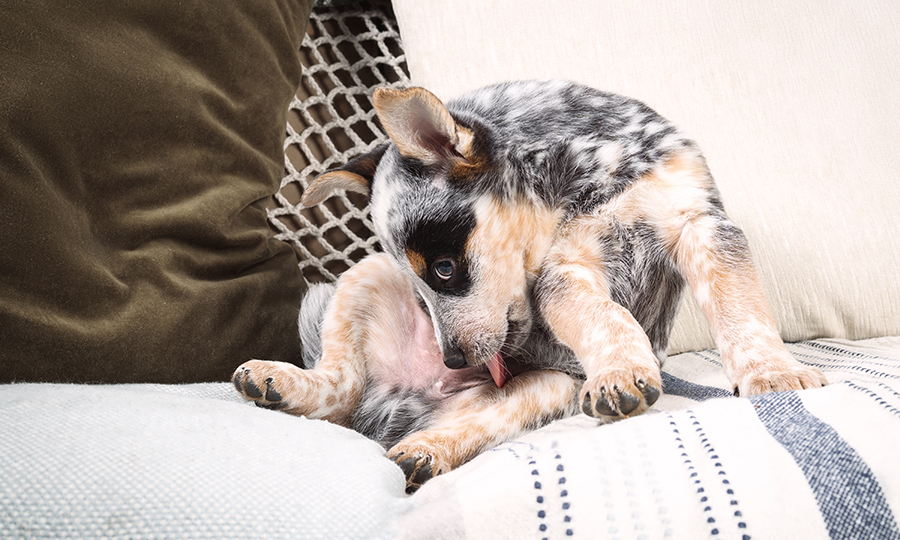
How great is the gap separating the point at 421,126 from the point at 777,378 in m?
0.80

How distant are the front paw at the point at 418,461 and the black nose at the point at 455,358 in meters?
0.21

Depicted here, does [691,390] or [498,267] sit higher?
[498,267]

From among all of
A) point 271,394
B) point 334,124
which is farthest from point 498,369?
point 334,124

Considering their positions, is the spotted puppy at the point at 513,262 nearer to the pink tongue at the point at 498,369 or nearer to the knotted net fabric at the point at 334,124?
the pink tongue at the point at 498,369

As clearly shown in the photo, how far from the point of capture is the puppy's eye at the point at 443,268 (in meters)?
1.20

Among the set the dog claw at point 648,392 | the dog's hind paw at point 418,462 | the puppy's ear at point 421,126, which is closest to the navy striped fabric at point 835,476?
the dog claw at point 648,392

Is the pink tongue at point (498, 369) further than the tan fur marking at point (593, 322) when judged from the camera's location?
Yes

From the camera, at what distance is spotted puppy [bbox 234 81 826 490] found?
1.10m

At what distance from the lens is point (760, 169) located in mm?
1696

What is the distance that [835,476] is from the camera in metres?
0.59

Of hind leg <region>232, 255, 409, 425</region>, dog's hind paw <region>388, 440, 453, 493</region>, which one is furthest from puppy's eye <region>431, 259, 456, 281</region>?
dog's hind paw <region>388, 440, 453, 493</region>

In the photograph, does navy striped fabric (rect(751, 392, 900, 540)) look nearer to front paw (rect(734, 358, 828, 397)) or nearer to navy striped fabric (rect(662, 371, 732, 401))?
front paw (rect(734, 358, 828, 397))

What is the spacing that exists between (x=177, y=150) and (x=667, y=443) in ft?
3.57

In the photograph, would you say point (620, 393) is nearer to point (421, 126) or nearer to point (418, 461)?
point (418, 461)
